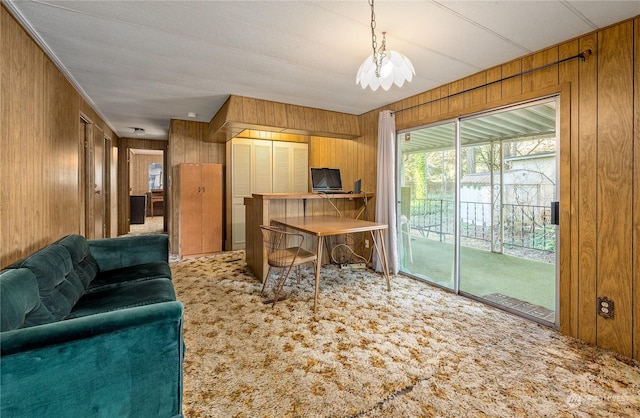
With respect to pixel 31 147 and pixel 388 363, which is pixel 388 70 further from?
pixel 31 147

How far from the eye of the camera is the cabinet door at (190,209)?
493cm

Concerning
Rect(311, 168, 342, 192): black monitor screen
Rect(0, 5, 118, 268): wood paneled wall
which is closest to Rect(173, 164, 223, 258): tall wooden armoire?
Rect(0, 5, 118, 268): wood paneled wall

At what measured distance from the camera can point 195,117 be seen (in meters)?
5.03

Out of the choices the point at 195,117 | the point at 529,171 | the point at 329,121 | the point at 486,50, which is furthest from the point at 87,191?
the point at 529,171

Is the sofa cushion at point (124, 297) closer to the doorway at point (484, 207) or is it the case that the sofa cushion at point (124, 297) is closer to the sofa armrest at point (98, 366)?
the sofa armrest at point (98, 366)

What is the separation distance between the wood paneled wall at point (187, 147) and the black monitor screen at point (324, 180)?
92.5 inches

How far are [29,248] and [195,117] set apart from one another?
3.34 meters

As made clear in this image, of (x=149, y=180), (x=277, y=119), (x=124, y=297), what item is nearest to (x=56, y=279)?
(x=124, y=297)

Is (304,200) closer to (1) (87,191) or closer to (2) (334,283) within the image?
(2) (334,283)

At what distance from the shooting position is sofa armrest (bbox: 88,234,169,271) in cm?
261

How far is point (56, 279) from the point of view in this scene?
1793 millimetres

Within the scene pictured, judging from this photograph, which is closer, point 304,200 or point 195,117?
point 304,200

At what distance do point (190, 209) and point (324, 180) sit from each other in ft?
7.79

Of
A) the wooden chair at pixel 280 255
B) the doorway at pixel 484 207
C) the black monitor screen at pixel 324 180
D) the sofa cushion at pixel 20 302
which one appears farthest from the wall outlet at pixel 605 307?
the sofa cushion at pixel 20 302
